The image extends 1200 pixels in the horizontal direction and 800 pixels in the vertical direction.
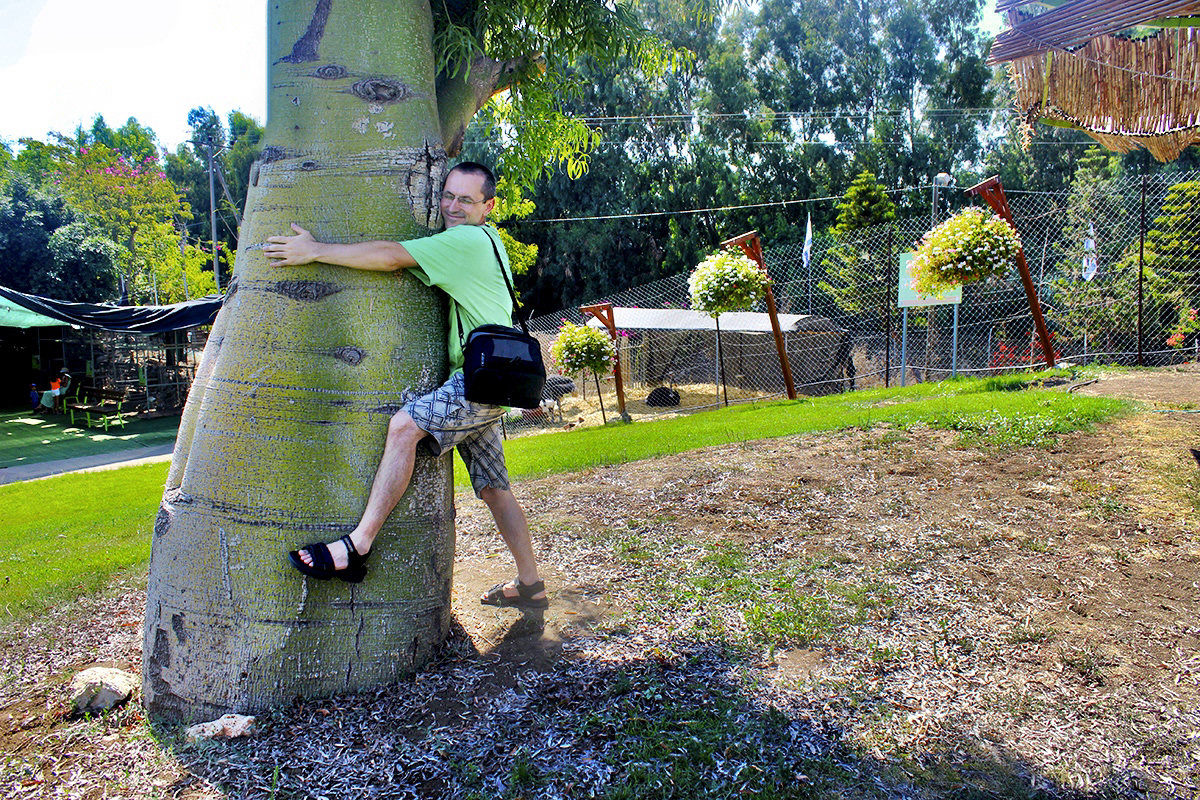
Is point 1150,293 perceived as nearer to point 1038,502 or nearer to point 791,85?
point 1038,502

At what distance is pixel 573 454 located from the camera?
7219 mm

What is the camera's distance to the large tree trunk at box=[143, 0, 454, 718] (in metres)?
2.56

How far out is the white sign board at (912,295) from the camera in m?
9.83

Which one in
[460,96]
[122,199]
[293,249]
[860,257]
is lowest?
[293,249]

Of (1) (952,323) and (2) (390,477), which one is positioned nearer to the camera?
(2) (390,477)

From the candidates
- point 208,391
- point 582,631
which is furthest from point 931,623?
point 208,391

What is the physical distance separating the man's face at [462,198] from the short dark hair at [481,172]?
11 mm

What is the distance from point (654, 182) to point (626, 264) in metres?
3.44

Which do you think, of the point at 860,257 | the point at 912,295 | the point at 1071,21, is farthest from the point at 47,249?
the point at 1071,21

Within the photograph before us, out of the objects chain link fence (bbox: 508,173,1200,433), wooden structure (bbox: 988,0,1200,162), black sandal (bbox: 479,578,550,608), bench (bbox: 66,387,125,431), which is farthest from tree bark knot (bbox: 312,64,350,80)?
bench (bbox: 66,387,125,431)

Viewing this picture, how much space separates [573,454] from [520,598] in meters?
3.90

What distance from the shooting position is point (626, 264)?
3159 cm

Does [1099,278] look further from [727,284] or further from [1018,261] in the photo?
[727,284]

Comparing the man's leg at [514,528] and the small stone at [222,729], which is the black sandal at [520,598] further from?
the small stone at [222,729]
